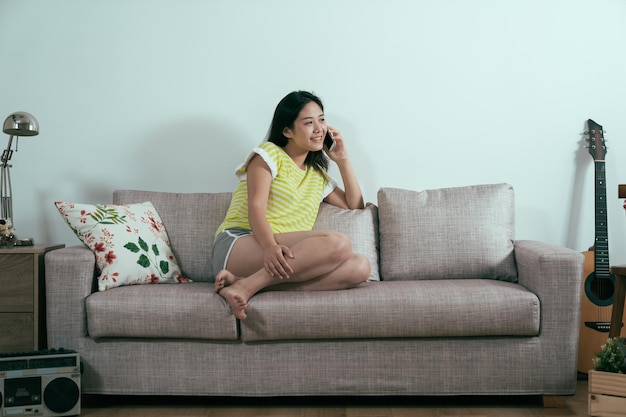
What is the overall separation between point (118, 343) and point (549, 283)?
5.06 feet

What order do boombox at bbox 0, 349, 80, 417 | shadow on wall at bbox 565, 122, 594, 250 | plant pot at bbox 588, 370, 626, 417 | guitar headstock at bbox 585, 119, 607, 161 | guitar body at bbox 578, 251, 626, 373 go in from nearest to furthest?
plant pot at bbox 588, 370, 626, 417 → boombox at bbox 0, 349, 80, 417 → guitar body at bbox 578, 251, 626, 373 → guitar headstock at bbox 585, 119, 607, 161 → shadow on wall at bbox 565, 122, 594, 250

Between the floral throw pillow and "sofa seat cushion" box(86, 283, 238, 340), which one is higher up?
the floral throw pillow

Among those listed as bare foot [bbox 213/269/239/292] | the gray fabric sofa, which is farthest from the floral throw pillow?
bare foot [bbox 213/269/239/292]

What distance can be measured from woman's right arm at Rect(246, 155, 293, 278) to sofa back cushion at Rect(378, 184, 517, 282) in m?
0.56

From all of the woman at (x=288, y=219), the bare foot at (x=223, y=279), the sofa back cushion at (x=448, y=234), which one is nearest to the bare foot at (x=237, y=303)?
the woman at (x=288, y=219)

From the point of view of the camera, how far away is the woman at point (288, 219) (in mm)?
2229

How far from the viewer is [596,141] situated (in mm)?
2973

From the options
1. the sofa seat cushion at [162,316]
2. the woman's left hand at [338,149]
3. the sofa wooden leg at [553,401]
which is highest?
the woman's left hand at [338,149]

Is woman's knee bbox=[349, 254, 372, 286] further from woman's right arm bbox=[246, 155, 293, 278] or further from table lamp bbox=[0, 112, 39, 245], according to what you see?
table lamp bbox=[0, 112, 39, 245]

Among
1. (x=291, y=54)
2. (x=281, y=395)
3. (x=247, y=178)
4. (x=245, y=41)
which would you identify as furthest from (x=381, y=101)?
(x=281, y=395)

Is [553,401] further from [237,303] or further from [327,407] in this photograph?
[237,303]

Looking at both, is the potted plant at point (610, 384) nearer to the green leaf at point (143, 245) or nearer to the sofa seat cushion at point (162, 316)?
the sofa seat cushion at point (162, 316)

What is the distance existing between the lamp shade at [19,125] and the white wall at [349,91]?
36cm

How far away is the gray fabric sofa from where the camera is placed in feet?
7.02
